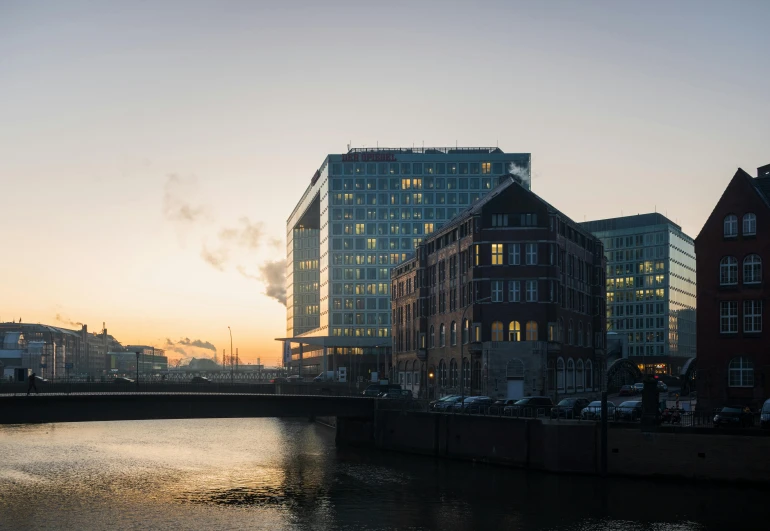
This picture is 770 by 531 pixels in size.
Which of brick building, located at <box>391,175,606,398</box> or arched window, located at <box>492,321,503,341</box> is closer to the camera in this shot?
brick building, located at <box>391,175,606,398</box>

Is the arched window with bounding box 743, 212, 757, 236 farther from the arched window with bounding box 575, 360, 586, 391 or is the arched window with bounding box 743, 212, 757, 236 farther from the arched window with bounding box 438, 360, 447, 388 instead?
the arched window with bounding box 438, 360, 447, 388

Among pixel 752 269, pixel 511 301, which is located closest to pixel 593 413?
pixel 752 269

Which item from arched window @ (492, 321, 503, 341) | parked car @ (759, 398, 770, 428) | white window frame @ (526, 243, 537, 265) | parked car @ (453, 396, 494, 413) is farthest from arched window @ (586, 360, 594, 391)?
parked car @ (759, 398, 770, 428)

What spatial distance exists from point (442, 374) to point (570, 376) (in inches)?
762

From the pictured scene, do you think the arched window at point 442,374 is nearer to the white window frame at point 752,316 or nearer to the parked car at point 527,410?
the parked car at point 527,410

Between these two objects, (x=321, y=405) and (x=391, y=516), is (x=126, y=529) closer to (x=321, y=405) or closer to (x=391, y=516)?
(x=391, y=516)

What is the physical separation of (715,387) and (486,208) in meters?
40.6

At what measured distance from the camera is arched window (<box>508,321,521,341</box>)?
390 ft

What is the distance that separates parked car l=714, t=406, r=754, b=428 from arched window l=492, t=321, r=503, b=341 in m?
46.9

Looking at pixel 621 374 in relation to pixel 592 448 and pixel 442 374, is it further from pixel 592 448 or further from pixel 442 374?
pixel 592 448

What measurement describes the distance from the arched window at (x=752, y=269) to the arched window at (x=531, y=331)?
33892mm

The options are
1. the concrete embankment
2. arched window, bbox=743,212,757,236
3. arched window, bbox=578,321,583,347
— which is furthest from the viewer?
arched window, bbox=578,321,583,347

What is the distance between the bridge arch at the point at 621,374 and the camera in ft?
515

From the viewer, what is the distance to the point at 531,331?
11888 centimetres
